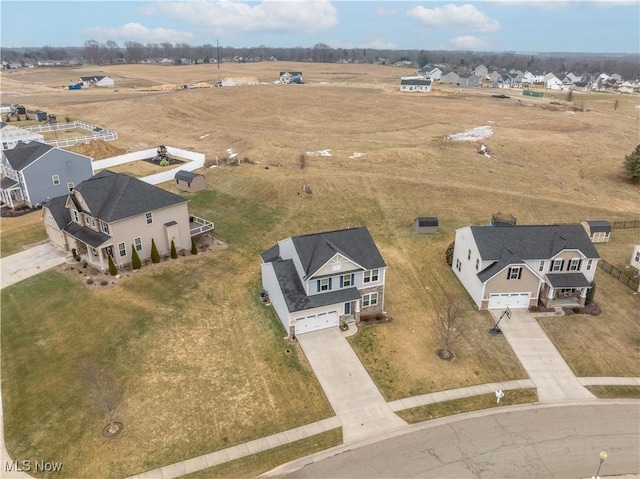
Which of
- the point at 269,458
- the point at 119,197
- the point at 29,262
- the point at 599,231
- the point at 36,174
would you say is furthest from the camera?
the point at 36,174

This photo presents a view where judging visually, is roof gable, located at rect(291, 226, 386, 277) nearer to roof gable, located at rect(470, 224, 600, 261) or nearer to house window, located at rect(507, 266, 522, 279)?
roof gable, located at rect(470, 224, 600, 261)

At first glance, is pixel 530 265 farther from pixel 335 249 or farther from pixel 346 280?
pixel 335 249

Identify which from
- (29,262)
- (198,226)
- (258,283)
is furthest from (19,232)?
(258,283)

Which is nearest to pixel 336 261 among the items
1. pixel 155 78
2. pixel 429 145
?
pixel 429 145

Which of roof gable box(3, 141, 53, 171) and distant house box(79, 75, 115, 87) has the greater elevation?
distant house box(79, 75, 115, 87)

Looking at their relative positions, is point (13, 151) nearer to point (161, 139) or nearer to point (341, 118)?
point (161, 139)

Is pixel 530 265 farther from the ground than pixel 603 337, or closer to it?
farther from the ground

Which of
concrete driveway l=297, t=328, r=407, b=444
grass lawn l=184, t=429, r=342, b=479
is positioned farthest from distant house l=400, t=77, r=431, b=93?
grass lawn l=184, t=429, r=342, b=479
